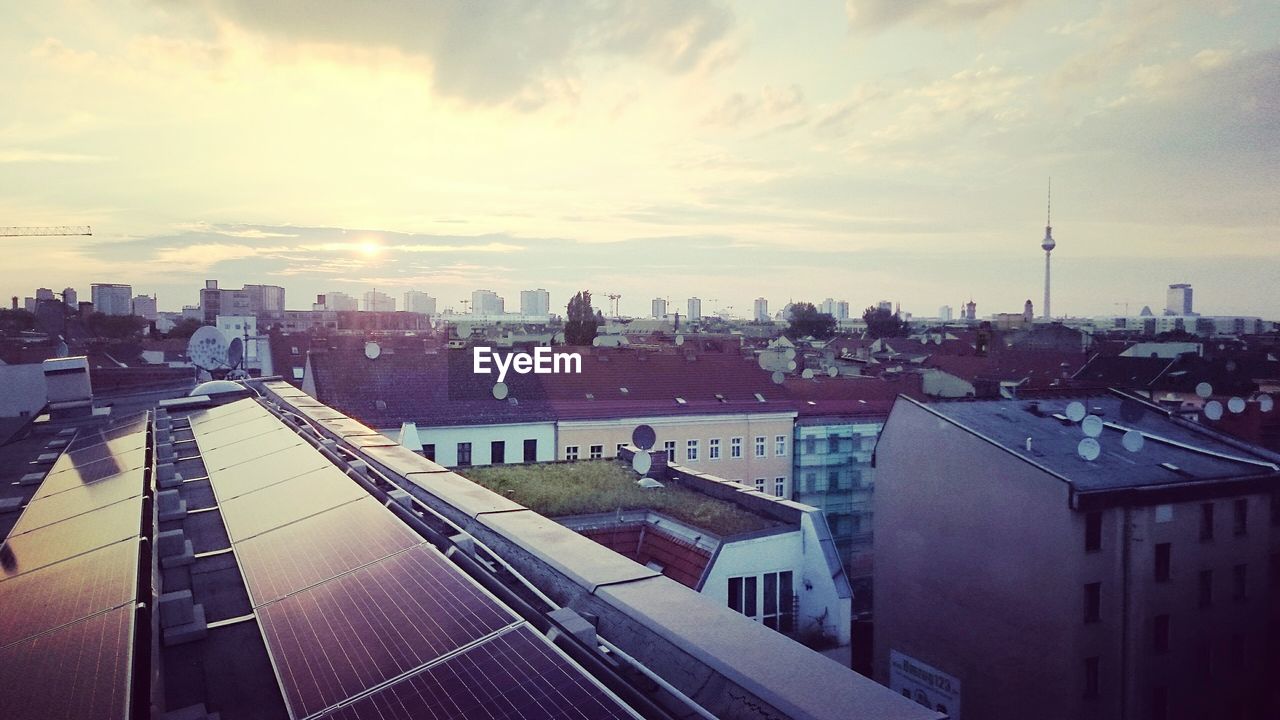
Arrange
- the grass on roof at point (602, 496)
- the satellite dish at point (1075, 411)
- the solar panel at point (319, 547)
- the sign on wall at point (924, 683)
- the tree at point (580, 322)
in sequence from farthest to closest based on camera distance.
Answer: the tree at point (580, 322) → the satellite dish at point (1075, 411) → the sign on wall at point (924, 683) → the grass on roof at point (602, 496) → the solar panel at point (319, 547)

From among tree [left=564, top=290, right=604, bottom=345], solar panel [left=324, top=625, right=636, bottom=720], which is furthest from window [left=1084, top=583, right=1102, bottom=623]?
tree [left=564, top=290, right=604, bottom=345]

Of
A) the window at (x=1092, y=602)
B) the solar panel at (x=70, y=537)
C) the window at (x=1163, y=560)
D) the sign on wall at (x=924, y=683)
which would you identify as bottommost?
the sign on wall at (x=924, y=683)

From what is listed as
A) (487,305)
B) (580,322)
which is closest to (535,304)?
(487,305)

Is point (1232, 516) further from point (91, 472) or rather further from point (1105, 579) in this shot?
point (91, 472)

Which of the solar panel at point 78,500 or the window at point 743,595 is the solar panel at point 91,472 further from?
the window at point 743,595

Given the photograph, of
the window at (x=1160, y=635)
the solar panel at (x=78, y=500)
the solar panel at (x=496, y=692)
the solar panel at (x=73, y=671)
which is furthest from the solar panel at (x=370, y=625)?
the window at (x=1160, y=635)

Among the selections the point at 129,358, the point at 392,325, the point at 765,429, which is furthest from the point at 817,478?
the point at 392,325

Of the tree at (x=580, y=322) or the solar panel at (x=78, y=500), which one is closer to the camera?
the solar panel at (x=78, y=500)
